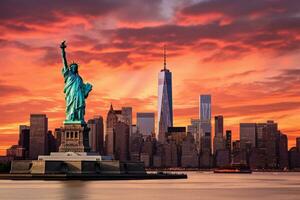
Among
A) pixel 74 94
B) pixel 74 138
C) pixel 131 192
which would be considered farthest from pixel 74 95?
pixel 131 192

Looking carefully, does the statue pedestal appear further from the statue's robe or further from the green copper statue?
the statue's robe

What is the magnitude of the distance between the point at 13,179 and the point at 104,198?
61.8 m

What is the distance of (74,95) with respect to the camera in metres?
141

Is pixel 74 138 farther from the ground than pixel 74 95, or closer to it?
closer to it

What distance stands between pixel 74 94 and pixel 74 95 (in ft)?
0.65

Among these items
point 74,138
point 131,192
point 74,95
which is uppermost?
point 74,95

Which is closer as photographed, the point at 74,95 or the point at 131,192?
the point at 131,192

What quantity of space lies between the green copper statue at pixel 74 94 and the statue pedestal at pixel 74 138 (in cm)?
112

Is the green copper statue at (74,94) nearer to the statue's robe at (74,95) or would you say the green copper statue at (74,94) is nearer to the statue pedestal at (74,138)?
the statue's robe at (74,95)

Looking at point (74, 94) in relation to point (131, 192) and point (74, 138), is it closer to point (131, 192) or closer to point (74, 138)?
point (74, 138)

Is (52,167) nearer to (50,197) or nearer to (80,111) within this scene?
(80,111)

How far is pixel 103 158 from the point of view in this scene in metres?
134

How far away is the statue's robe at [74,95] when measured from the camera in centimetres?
14038

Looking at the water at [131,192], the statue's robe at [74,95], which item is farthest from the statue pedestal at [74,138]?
the water at [131,192]
